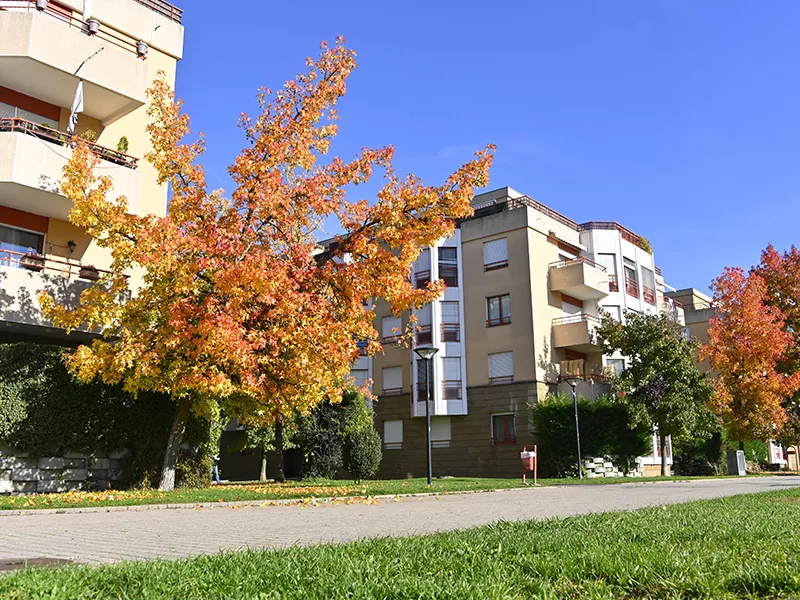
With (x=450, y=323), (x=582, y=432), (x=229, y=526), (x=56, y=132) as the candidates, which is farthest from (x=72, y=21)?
(x=582, y=432)

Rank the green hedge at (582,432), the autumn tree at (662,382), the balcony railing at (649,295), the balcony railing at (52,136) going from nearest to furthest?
the balcony railing at (52,136), the autumn tree at (662,382), the green hedge at (582,432), the balcony railing at (649,295)

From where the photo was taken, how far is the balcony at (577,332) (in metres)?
37.4

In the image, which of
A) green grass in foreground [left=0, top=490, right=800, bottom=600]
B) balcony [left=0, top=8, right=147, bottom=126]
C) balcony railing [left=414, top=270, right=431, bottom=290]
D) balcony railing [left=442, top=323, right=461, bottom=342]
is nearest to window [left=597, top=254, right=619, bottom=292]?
balcony railing [left=442, top=323, right=461, bottom=342]

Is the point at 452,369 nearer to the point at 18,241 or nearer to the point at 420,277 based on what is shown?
the point at 420,277

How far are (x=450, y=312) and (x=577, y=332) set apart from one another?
683cm

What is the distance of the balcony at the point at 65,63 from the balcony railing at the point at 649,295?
115ft

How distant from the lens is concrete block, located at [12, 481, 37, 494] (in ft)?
54.1

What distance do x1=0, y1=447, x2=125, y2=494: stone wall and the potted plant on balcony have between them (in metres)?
4.53

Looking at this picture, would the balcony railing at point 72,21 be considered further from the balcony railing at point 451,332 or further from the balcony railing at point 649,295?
the balcony railing at point 649,295

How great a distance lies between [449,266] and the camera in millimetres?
40750

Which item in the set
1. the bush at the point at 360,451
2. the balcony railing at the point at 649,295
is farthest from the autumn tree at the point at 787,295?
the bush at the point at 360,451

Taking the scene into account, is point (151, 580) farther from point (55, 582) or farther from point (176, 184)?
point (176, 184)

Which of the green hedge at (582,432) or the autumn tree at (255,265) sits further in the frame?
the green hedge at (582,432)

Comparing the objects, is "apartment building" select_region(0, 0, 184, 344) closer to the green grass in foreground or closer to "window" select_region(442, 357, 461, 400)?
the green grass in foreground
